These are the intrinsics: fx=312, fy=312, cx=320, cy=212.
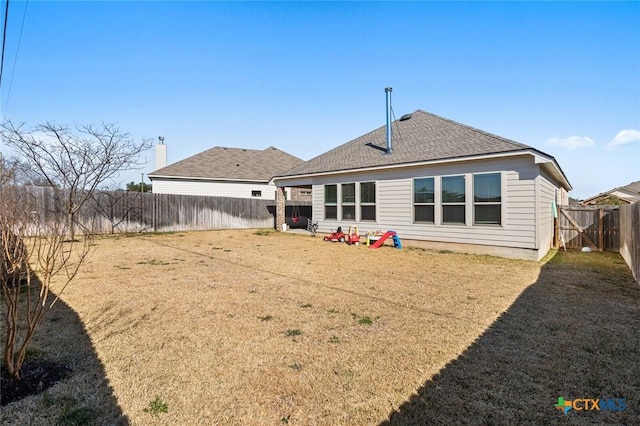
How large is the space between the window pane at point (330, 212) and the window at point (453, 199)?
15.6 ft

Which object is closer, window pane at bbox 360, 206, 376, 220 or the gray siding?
the gray siding

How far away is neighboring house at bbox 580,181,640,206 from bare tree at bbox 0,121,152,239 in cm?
2719

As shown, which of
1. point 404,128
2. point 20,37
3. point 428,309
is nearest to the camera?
point 20,37

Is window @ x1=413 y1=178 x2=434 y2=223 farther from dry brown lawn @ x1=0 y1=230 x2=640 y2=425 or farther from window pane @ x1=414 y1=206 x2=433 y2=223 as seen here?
dry brown lawn @ x1=0 y1=230 x2=640 y2=425

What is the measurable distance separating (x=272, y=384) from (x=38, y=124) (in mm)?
15848

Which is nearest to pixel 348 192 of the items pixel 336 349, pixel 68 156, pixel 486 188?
pixel 486 188

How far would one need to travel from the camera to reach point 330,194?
13680 mm

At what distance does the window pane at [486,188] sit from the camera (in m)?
9.01

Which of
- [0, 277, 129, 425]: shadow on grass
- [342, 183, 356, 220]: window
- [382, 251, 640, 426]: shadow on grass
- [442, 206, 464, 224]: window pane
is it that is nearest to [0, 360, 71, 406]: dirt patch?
[0, 277, 129, 425]: shadow on grass

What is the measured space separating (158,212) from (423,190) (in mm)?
13193

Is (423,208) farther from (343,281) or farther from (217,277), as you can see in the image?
(217,277)

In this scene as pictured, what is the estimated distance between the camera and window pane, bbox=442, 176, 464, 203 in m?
9.65

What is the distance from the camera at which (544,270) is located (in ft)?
24.2

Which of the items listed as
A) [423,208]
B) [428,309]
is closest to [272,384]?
[428,309]
